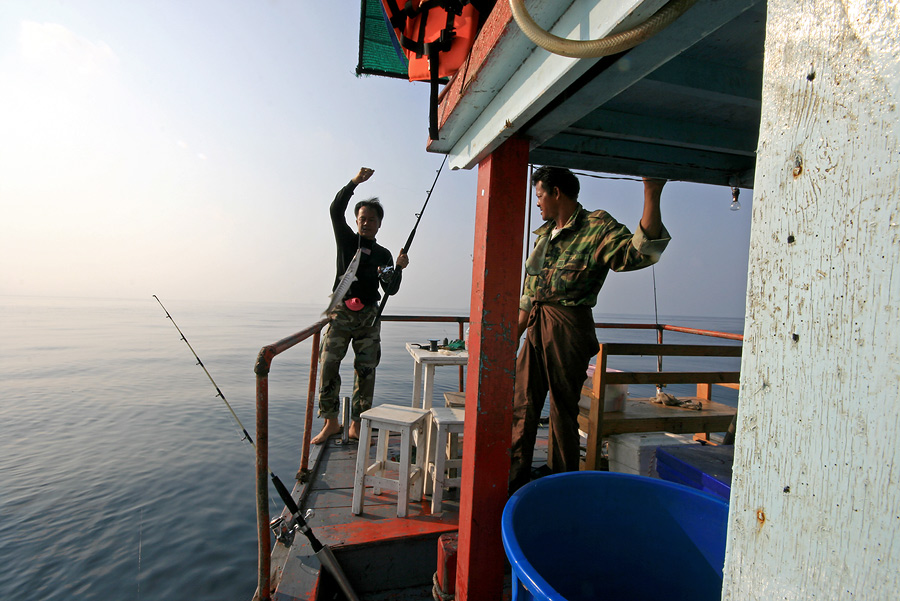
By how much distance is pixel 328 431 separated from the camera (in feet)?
13.7

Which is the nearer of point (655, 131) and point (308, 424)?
point (655, 131)

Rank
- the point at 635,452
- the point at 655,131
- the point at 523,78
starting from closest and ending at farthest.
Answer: the point at 523,78, the point at 655,131, the point at 635,452

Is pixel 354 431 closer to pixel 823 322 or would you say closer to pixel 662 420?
pixel 662 420

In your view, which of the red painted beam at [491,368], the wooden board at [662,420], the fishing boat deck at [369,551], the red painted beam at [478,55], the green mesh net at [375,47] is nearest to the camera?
the red painted beam at [478,55]

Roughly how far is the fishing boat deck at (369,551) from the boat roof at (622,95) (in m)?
2.23

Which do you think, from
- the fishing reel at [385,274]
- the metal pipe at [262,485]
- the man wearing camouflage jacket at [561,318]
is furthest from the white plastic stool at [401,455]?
the fishing reel at [385,274]

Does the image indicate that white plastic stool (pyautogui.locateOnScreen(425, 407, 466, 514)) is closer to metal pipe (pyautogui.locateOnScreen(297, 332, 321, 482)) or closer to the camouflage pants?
metal pipe (pyautogui.locateOnScreen(297, 332, 321, 482))

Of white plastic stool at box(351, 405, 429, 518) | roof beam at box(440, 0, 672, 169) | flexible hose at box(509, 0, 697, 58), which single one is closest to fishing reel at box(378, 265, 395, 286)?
white plastic stool at box(351, 405, 429, 518)

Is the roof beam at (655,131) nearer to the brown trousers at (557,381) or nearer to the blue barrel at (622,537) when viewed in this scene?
the brown trousers at (557,381)

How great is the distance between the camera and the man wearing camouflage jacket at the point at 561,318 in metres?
2.52

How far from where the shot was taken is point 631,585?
5.42 feet

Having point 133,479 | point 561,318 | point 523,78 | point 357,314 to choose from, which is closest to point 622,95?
point 523,78

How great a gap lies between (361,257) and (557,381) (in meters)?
2.51

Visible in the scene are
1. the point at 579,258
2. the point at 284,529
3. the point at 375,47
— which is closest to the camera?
the point at 284,529
